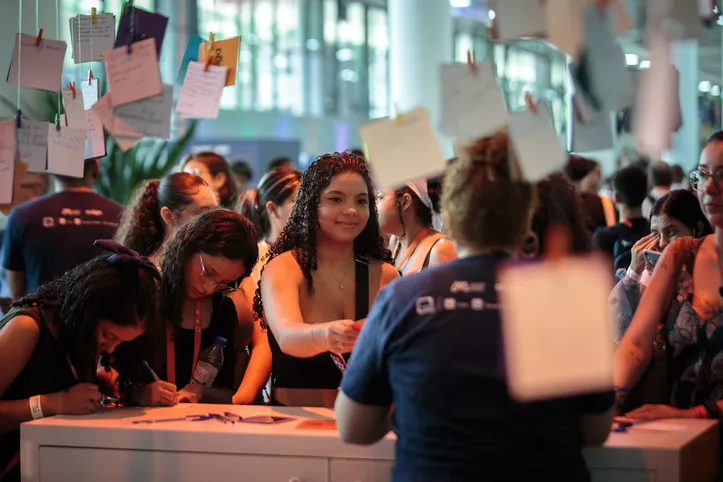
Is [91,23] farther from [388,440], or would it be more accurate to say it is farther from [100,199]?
[388,440]

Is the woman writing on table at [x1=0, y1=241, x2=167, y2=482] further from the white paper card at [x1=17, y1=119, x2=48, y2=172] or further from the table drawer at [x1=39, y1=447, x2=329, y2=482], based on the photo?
the white paper card at [x1=17, y1=119, x2=48, y2=172]

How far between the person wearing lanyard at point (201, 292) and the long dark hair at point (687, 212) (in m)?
1.40

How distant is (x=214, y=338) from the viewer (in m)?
2.86

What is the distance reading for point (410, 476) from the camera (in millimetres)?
1775

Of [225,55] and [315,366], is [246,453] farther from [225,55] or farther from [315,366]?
[225,55]

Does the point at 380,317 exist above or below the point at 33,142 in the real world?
below

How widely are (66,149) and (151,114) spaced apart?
34cm

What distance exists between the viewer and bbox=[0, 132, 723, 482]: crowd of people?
173 cm

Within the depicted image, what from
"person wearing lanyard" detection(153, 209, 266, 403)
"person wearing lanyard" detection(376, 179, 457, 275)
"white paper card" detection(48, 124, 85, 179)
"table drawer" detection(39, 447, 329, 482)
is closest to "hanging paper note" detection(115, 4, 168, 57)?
"white paper card" detection(48, 124, 85, 179)

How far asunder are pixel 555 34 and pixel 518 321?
2.09 feet

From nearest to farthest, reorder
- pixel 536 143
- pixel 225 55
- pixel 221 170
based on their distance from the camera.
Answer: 1. pixel 536 143
2. pixel 225 55
3. pixel 221 170

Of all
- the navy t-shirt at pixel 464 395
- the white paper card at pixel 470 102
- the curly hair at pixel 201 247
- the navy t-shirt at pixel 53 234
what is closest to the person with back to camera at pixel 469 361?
the navy t-shirt at pixel 464 395

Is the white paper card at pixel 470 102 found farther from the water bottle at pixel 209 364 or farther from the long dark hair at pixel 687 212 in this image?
the long dark hair at pixel 687 212

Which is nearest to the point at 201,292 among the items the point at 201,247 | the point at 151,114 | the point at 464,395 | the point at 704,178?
the point at 201,247
